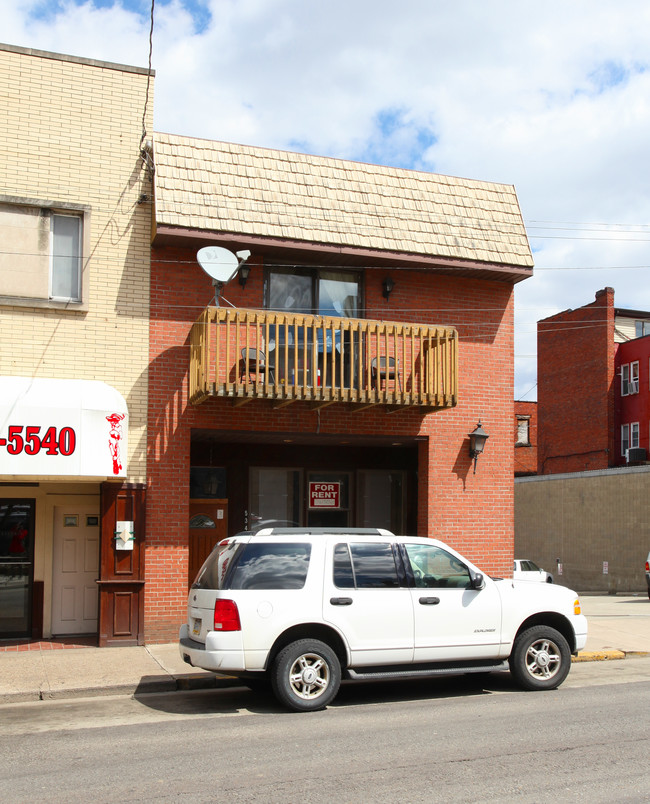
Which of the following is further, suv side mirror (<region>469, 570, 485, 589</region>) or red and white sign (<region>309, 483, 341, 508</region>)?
red and white sign (<region>309, 483, 341, 508</region>)

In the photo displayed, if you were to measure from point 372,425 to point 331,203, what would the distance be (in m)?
3.66

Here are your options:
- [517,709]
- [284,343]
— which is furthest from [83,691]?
[284,343]

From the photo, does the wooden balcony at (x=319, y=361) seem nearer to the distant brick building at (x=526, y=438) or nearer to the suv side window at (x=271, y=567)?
the suv side window at (x=271, y=567)

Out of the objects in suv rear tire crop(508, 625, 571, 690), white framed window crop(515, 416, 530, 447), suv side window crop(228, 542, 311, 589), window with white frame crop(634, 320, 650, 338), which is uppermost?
window with white frame crop(634, 320, 650, 338)

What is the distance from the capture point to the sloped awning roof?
533 inches

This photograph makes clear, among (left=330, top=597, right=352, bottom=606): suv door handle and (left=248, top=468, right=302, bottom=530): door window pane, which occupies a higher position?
(left=248, top=468, right=302, bottom=530): door window pane

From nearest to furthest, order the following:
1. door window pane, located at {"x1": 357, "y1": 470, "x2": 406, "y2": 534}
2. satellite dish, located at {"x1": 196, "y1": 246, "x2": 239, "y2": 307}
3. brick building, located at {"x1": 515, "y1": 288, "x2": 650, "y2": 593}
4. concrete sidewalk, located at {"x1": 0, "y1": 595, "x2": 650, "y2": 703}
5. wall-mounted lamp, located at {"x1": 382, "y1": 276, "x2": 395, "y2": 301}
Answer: concrete sidewalk, located at {"x1": 0, "y1": 595, "x2": 650, "y2": 703}
satellite dish, located at {"x1": 196, "y1": 246, "x2": 239, "y2": 307}
wall-mounted lamp, located at {"x1": 382, "y1": 276, "x2": 395, "y2": 301}
door window pane, located at {"x1": 357, "y1": 470, "x2": 406, "y2": 534}
brick building, located at {"x1": 515, "y1": 288, "x2": 650, "y2": 593}

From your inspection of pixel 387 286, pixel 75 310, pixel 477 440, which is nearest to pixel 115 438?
pixel 75 310

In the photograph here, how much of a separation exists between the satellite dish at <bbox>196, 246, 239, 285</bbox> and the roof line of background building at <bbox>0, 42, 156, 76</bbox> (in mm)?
3256

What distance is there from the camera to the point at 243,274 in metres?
13.7

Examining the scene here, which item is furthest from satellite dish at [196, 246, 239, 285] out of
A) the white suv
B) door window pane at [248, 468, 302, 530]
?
the white suv

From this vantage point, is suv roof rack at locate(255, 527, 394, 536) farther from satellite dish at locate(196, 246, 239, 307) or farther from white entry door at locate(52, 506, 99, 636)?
white entry door at locate(52, 506, 99, 636)

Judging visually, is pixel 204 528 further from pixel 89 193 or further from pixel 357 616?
pixel 357 616

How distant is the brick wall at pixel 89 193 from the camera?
1295 centimetres
